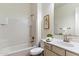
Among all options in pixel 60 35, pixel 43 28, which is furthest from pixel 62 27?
pixel 43 28

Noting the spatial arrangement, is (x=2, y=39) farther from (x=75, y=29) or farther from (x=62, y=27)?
(x=75, y=29)

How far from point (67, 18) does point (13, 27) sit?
5.38 feet

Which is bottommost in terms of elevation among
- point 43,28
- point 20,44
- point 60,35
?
point 20,44

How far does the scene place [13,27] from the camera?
3381mm

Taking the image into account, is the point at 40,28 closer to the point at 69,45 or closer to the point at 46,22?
the point at 46,22

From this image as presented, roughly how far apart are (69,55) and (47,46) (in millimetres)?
671

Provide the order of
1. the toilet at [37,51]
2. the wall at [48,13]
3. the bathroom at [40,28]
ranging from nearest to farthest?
the toilet at [37,51] → the bathroom at [40,28] → the wall at [48,13]

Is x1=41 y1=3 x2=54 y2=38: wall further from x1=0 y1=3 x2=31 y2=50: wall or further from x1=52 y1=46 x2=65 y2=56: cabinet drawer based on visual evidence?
x1=0 y1=3 x2=31 y2=50: wall

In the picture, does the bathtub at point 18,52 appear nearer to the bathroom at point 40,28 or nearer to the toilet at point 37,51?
the bathroom at point 40,28

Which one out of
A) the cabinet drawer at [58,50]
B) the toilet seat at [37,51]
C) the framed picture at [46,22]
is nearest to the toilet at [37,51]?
the toilet seat at [37,51]

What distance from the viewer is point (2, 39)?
10.9 feet

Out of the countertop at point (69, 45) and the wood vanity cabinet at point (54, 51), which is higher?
the countertop at point (69, 45)

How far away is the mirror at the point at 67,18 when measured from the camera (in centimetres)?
231

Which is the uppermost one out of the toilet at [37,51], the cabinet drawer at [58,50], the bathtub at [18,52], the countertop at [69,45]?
the countertop at [69,45]
